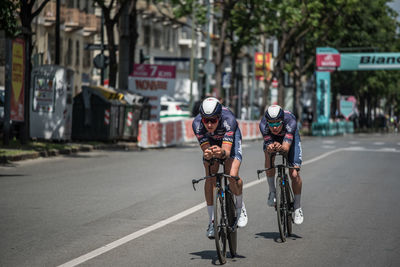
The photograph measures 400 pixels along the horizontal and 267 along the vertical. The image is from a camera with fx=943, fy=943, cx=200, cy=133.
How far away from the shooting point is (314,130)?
2400 inches

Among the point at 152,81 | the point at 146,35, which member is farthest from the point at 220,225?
the point at 146,35

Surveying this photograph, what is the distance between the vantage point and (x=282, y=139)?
34.2 ft

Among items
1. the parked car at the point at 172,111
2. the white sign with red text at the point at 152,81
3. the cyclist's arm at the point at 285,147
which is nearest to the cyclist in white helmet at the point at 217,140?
the cyclist's arm at the point at 285,147

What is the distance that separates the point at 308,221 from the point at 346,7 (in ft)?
138

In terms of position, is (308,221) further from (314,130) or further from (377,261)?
(314,130)

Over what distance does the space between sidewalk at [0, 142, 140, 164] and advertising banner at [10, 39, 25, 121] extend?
3.29 ft

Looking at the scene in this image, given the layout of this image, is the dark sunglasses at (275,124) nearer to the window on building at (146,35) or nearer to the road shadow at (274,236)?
the road shadow at (274,236)

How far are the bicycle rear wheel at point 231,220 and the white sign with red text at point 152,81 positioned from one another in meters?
27.7

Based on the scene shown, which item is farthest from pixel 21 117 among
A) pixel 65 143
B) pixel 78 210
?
pixel 78 210

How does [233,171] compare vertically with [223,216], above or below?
above

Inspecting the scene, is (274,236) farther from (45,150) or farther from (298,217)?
(45,150)

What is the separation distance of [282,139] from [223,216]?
2156 mm

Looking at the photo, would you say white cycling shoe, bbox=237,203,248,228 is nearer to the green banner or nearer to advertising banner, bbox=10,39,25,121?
advertising banner, bbox=10,39,25,121

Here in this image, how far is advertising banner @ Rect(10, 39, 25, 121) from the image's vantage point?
84.8 ft
